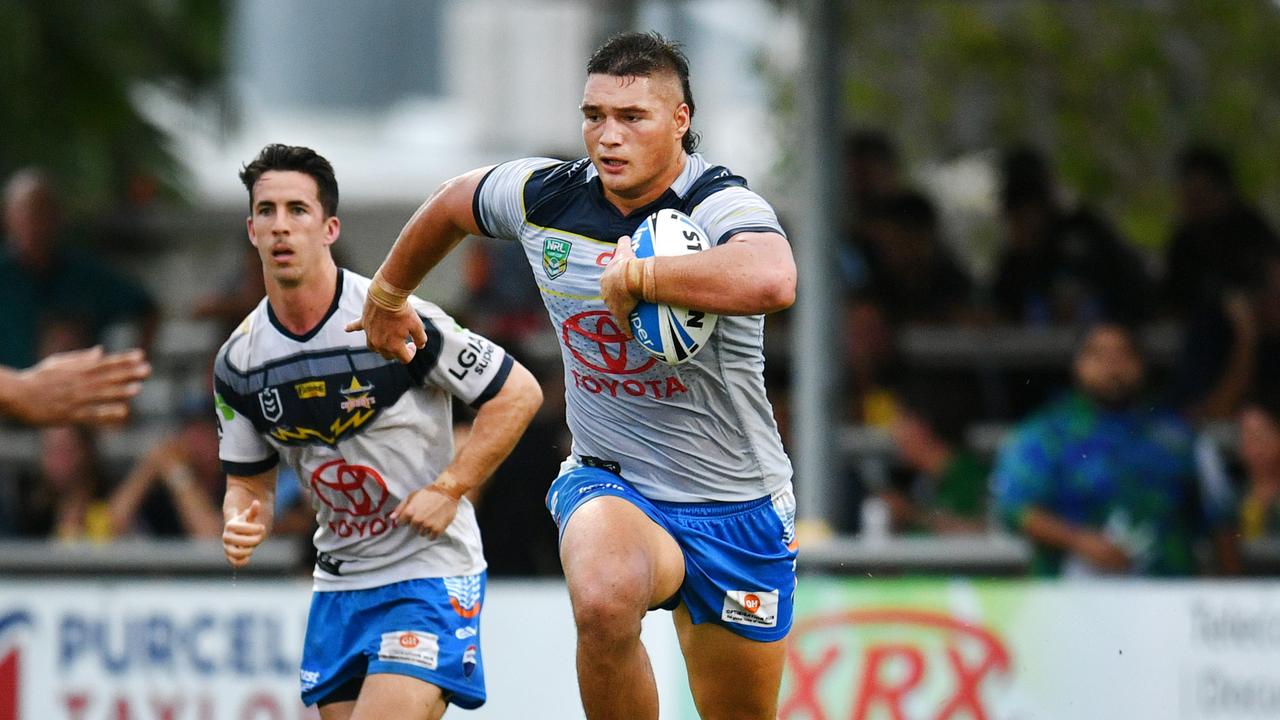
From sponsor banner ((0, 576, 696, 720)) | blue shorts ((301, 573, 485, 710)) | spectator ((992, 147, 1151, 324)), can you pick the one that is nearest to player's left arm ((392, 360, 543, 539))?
blue shorts ((301, 573, 485, 710))

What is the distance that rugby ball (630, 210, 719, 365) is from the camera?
5.35 metres

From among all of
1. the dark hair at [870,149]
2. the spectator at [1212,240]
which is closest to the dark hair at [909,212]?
the dark hair at [870,149]

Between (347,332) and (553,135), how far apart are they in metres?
24.8

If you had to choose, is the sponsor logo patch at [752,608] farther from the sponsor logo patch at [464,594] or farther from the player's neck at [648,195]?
the player's neck at [648,195]

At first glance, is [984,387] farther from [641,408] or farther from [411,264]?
[411,264]

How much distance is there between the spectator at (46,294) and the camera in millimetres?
11000

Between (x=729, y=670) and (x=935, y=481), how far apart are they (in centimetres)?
438

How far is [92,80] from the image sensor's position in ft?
47.3

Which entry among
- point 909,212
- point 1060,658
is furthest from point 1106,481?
point 909,212

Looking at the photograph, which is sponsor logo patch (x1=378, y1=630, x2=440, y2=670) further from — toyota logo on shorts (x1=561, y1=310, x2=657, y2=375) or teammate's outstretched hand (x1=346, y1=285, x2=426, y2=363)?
toyota logo on shorts (x1=561, y1=310, x2=657, y2=375)

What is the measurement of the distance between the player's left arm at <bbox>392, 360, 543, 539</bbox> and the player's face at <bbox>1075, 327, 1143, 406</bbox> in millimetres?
3957

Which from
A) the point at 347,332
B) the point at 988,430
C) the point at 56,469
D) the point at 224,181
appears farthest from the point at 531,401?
the point at 224,181

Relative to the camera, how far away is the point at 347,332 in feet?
19.9

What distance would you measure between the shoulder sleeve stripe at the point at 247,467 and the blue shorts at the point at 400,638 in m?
0.47
